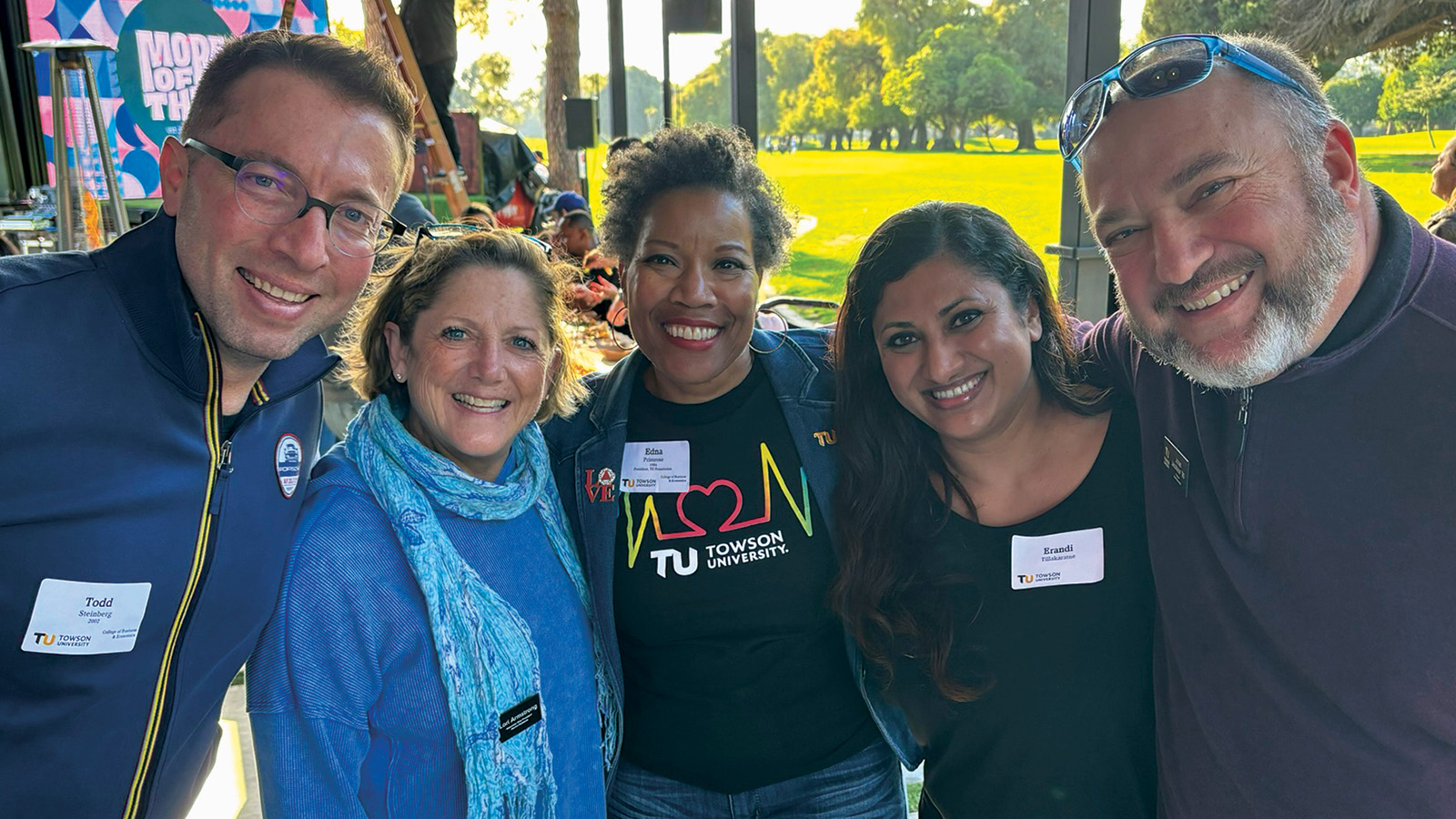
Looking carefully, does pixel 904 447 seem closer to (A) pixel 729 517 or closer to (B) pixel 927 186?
(A) pixel 729 517

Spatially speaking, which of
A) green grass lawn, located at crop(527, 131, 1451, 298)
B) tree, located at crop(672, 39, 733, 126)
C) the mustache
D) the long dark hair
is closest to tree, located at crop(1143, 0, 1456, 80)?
green grass lawn, located at crop(527, 131, 1451, 298)

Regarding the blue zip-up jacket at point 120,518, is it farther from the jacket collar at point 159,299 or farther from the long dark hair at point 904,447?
the long dark hair at point 904,447

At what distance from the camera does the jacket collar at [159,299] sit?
1541 mm

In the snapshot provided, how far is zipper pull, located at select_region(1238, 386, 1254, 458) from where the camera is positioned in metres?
1.53

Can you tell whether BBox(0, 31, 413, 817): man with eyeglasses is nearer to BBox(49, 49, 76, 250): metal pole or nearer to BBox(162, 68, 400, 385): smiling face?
BBox(162, 68, 400, 385): smiling face

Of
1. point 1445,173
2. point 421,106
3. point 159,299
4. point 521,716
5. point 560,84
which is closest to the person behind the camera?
point 159,299

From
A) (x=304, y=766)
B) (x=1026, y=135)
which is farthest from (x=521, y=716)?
(x=1026, y=135)

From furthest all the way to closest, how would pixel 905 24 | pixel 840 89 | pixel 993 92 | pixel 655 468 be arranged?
pixel 840 89 < pixel 905 24 < pixel 993 92 < pixel 655 468

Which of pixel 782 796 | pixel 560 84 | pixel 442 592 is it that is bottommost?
pixel 782 796

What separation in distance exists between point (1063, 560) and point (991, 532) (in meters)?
0.15

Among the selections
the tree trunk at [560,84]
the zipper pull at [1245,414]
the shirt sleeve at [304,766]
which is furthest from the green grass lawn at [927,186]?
the tree trunk at [560,84]

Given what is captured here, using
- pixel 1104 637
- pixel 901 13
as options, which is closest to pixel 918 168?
pixel 901 13

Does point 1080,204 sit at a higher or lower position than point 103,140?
lower

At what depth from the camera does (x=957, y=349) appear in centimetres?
192
